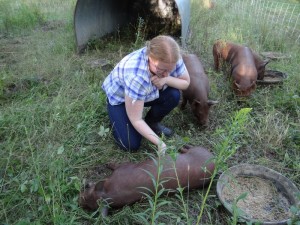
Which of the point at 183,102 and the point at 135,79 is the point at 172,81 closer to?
the point at 135,79

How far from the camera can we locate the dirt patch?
9.05 ft

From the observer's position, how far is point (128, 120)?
351 centimetres

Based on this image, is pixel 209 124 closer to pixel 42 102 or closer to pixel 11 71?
pixel 42 102

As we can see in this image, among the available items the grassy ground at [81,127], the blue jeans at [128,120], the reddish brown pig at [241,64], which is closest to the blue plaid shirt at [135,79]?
the blue jeans at [128,120]

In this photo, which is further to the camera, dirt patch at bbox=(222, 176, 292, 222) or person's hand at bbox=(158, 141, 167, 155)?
dirt patch at bbox=(222, 176, 292, 222)

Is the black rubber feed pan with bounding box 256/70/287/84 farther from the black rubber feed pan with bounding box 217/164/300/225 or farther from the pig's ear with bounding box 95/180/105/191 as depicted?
the pig's ear with bounding box 95/180/105/191

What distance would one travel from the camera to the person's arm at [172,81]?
10.2 feet

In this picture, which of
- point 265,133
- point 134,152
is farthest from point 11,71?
point 265,133

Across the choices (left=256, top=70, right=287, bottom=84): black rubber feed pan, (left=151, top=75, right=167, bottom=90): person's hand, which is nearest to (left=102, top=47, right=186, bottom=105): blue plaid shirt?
(left=151, top=75, right=167, bottom=90): person's hand

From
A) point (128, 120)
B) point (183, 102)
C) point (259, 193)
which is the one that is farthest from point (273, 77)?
point (128, 120)

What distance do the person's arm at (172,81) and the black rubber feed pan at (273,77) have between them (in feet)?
5.93

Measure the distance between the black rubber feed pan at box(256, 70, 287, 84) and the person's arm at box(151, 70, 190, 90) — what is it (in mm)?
1808

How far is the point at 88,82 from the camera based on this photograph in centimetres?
471

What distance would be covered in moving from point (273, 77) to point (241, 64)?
0.76m
